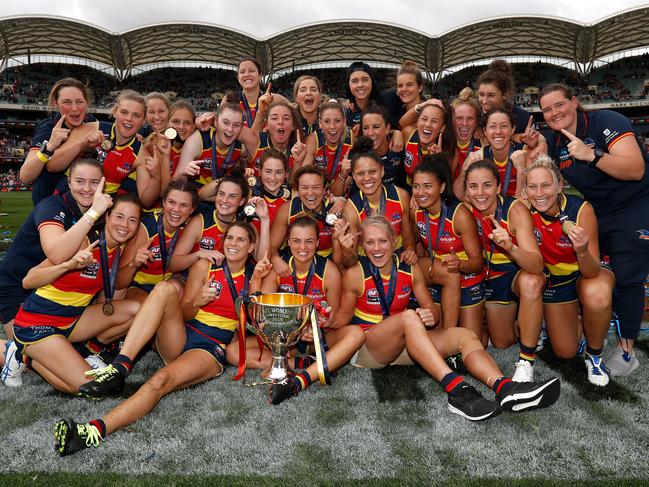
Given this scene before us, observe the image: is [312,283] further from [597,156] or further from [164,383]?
[597,156]

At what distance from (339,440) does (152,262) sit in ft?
7.10

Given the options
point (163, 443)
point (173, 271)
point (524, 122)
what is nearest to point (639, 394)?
point (524, 122)

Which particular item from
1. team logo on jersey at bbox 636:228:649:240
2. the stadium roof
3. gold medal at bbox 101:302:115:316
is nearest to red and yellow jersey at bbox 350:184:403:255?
team logo on jersey at bbox 636:228:649:240

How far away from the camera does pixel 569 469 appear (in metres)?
2.31

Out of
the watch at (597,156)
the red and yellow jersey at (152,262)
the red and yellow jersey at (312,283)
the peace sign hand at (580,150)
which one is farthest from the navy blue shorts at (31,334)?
the watch at (597,156)

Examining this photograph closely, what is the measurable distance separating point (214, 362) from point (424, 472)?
1.66m

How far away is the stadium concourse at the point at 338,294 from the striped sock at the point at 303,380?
21 mm

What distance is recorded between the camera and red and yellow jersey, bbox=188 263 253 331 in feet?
11.5

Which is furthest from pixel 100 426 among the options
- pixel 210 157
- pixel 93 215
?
pixel 210 157

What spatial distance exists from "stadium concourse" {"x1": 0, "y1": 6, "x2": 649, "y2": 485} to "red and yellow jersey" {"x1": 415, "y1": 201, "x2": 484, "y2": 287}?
0.9 inches

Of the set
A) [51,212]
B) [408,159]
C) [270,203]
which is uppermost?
[408,159]

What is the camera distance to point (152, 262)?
3898 mm

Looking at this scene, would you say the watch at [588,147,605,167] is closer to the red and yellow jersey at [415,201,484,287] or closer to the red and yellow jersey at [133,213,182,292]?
the red and yellow jersey at [415,201,484,287]

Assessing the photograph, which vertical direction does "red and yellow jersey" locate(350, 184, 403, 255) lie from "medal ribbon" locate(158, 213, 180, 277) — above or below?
above
